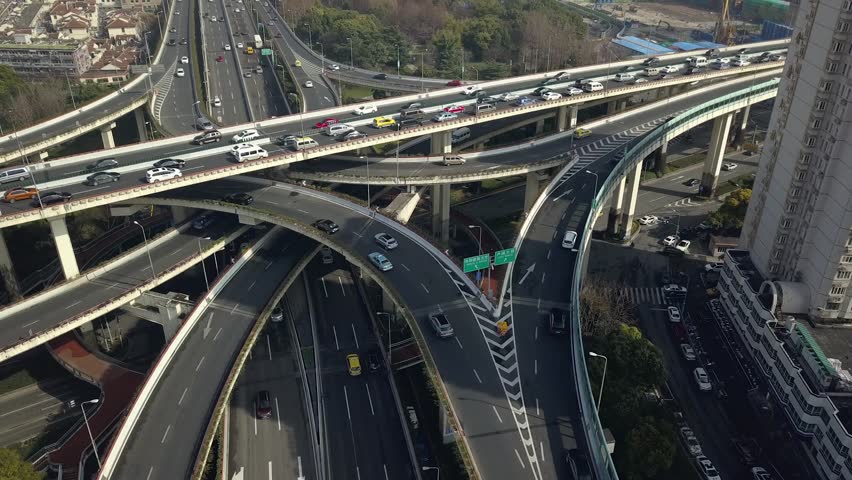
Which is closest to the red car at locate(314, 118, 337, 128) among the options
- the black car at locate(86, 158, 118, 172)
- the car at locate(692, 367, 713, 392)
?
the black car at locate(86, 158, 118, 172)

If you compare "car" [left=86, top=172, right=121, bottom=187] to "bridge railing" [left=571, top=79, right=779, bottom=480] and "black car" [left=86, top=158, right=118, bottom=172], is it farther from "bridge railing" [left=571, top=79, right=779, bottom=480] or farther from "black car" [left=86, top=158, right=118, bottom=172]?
"bridge railing" [left=571, top=79, right=779, bottom=480]

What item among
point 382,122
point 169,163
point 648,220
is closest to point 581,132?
point 648,220

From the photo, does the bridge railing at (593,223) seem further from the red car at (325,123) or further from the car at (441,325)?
the red car at (325,123)

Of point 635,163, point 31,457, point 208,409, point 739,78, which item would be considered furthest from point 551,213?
point 739,78

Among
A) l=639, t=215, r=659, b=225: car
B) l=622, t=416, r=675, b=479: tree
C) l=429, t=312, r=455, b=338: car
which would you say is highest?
l=429, t=312, r=455, b=338: car

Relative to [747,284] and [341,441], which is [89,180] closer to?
[341,441]
